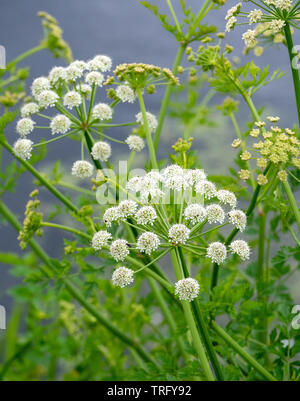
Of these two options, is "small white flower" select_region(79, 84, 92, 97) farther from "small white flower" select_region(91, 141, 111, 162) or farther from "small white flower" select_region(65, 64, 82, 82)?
"small white flower" select_region(91, 141, 111, 162)

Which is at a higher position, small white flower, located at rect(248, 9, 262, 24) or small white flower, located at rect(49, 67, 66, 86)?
small white flower, located at rect(49, 67, 66, 86)

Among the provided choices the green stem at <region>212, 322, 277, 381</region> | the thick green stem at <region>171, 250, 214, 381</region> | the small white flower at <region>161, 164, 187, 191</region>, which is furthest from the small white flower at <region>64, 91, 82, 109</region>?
the green stem at <region>212, 322, 277, 381</region>

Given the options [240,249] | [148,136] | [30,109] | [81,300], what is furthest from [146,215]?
[81,300]

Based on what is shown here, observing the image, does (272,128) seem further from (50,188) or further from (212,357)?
(50,188)

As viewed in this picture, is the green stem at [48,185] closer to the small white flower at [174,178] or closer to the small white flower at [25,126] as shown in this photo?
the small white flower at [25,126]
